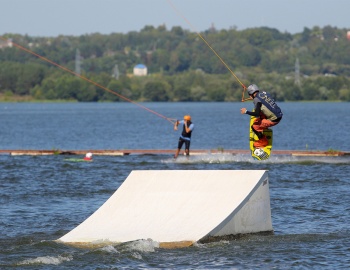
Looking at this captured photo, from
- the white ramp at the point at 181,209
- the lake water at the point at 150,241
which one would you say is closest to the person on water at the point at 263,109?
the white ramp at the point at 181,209

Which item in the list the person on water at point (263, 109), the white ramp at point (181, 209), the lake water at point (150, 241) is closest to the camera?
the lake water at point (150, 241)

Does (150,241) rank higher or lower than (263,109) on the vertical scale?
lower

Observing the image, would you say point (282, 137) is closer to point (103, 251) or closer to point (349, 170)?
point (349, 170)

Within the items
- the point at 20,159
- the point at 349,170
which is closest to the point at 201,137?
the point at 20,159

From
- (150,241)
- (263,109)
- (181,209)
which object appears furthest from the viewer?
(263,109)

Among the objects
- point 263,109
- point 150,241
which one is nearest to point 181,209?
point 150,241

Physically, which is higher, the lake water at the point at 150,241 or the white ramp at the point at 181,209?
the white ramp at the point at 181,209

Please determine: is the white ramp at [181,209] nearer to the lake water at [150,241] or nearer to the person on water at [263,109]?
the lake water at [150,241]

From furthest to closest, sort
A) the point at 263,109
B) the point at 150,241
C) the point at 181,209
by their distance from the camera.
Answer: the point at 263,109 < the point at 181,209 < the point at 150,241

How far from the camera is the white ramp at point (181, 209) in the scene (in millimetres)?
17922

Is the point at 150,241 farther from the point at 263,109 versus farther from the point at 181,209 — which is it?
the point at 263,109

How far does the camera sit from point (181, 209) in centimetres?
1855

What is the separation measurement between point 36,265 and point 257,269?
11.9ft

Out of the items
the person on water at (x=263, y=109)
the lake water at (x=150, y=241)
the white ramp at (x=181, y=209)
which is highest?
the person on water at (x=263, y=109)
